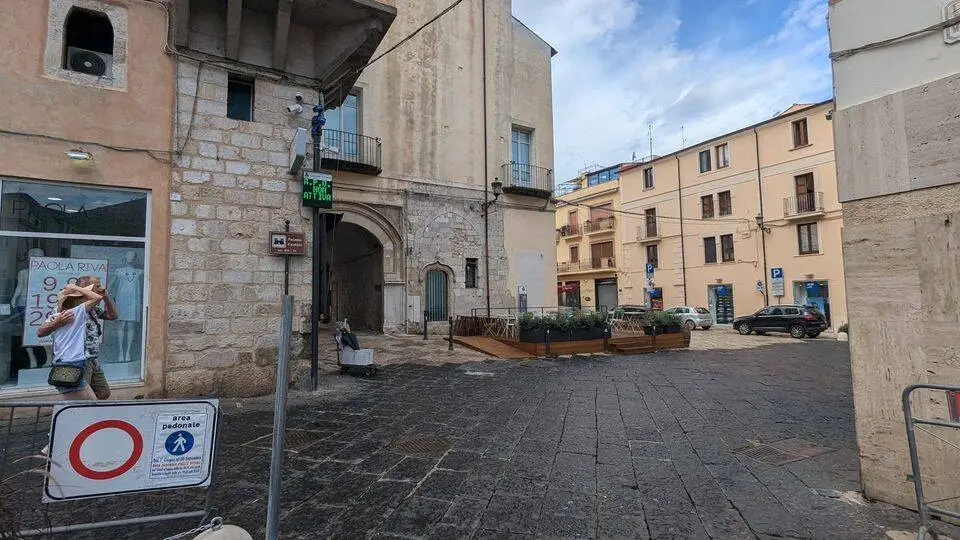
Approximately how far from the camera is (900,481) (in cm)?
300

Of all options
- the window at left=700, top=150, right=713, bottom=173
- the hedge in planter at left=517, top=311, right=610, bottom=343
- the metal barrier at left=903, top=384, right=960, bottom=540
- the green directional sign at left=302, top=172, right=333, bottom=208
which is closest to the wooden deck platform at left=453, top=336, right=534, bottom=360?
the hedge in planter at left=517, top=311, right=610, bottom=343

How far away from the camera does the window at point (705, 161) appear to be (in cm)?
2788

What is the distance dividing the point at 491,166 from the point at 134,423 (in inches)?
653

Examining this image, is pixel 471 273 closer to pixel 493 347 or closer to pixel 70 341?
pixel 493 347

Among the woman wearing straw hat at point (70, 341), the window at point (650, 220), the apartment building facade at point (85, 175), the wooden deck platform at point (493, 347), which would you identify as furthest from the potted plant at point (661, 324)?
the window at point (650, 220)

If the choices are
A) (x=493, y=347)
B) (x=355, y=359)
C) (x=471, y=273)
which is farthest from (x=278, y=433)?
(x=471, y=273)

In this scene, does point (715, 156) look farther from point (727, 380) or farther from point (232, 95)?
point (232, 95)

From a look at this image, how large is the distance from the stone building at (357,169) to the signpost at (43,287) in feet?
3.46

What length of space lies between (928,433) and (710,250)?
27.0 m

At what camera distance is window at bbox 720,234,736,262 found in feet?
87.1

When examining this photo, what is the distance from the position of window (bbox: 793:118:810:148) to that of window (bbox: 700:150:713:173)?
182 inches

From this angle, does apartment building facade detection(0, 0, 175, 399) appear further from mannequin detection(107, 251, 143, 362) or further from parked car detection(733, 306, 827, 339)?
parked car detection(733, 306, 827, 339)

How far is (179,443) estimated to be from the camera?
2689mm

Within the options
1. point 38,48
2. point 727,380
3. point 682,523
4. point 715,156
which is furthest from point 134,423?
point 715,156
